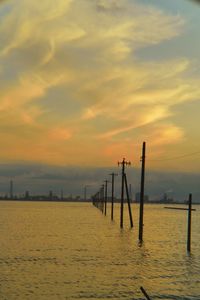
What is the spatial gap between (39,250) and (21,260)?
7.18 metres

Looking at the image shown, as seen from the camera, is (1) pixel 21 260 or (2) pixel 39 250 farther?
(2) pixel 39 250

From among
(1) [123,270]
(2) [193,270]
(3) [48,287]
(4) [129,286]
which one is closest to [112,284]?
(4) [129,286]

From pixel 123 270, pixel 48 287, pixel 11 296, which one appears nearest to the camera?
pixel 11 296

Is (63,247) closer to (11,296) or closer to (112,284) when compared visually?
(112,284)

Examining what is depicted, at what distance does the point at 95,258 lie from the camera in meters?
35.3

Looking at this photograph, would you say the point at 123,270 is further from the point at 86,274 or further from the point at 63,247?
the point at 63,247

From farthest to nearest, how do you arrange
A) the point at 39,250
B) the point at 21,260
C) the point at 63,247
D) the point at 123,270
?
the point at 63,247 < the point at 39,250 < the point at 21,260 < the point at 123,270

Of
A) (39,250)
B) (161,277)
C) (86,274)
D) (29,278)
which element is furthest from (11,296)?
(39,250)

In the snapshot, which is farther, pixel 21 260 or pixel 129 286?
pixel 21 260

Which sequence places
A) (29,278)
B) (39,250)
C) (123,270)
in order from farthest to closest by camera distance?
(39,250) → (123,270) → (29,278)

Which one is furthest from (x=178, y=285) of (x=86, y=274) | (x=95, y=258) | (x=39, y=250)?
(x=39, y=250)

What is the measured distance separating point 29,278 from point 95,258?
33.2 ft

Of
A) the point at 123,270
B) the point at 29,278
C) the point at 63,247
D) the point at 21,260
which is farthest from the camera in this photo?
the point at 63,247

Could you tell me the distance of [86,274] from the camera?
27375 mm
